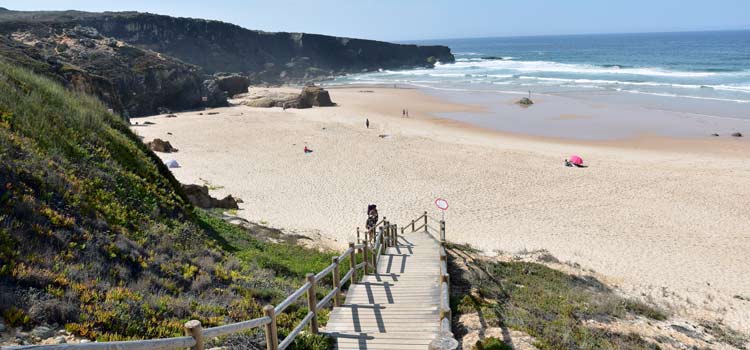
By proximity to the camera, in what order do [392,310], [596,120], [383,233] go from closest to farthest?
[392,310], [383,233], [596,120]

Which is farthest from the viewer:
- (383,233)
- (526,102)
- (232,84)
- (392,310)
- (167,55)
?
(167,55)

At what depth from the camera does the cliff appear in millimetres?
79875

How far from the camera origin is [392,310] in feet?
24.4

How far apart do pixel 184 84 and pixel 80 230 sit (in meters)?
46.3

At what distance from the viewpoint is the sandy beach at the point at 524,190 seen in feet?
47.4

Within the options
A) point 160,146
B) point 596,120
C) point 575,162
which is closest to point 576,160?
point 575,162

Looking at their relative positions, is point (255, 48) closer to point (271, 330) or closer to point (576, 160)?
point (576, 160)

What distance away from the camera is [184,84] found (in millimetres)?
49562

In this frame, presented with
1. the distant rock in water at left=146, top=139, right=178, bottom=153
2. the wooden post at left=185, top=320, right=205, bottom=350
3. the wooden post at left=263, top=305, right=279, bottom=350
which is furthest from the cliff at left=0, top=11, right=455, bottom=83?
the wooden post at left=185, top=320, right=205, bottom=350

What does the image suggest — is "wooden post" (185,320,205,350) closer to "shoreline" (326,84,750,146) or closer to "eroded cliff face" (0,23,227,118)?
"shoreline" (326,84,750,146)

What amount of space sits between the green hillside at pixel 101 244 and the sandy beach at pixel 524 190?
654 cm

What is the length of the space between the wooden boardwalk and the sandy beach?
224 inches

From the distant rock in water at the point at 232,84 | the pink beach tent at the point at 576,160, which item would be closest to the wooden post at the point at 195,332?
the pink beach tent at the point at 576,160

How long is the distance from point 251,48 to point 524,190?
261 ft
